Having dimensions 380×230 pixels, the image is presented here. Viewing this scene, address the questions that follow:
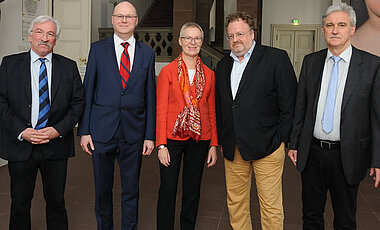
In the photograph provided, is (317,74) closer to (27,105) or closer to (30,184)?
(27,105)

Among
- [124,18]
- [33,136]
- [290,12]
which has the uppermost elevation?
[290,12]

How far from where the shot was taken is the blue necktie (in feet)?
8.16

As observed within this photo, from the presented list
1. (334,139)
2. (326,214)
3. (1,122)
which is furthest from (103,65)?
(326,214)

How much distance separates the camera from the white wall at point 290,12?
486 inches

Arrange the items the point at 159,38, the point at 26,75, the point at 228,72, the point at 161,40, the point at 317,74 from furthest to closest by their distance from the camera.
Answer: the point at 159,38 < the point at 161,40 < the point at 228,72 < the point at 26,75 < the point at 317,74

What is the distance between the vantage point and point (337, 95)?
249cm

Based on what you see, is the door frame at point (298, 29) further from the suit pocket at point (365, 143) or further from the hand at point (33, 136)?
the hand at point (33, 136)

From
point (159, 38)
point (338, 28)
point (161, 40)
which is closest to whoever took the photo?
point (338, 28)

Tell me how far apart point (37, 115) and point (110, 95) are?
50 centimetres

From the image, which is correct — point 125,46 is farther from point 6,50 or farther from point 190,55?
point 6,50

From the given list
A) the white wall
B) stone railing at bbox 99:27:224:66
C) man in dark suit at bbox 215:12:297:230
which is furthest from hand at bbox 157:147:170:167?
the white wall

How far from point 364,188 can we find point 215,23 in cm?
1009

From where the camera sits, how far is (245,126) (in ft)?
9.27

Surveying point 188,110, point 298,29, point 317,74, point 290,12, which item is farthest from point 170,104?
point 290,12
